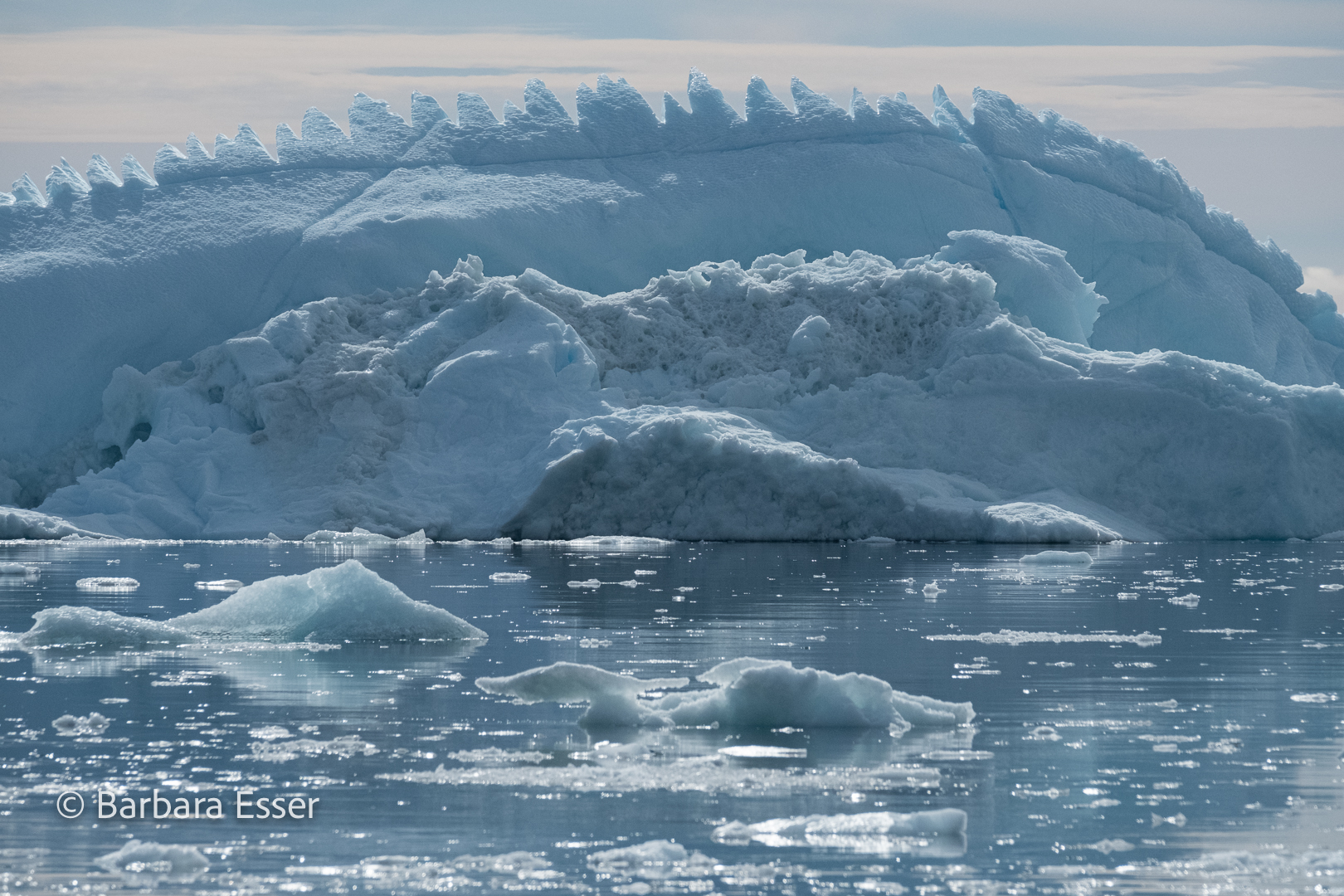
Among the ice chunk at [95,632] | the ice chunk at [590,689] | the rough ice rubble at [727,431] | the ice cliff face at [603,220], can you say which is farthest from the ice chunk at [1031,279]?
the ice chunk at [590,689]

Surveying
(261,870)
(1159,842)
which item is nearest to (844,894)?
(1159,842)

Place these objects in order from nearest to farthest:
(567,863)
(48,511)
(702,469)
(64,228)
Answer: (567,863) → (702,469) → (48,511) → (64,228)

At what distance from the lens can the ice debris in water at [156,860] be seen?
376 cm

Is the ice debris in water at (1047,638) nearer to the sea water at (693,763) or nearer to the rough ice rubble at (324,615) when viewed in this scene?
the sea water at (693,763)

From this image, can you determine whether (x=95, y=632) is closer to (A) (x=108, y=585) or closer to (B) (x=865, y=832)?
(A) (x=108, y=585)

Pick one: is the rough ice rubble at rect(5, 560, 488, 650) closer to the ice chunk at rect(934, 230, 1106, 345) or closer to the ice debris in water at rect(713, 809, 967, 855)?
the ice debris in water at rect(713, 809, 967, 855)

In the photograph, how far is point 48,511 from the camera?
19.4m

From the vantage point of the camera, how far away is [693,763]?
4941 mm

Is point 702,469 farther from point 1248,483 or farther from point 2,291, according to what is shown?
point 2,291

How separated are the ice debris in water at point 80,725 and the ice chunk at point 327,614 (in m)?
2.52

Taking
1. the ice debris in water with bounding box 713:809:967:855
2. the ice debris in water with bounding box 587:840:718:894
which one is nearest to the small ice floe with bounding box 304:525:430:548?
the ice debris in water with bounding box 713:809:967:855

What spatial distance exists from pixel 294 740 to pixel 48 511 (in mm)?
15332

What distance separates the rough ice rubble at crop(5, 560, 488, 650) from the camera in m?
8.13

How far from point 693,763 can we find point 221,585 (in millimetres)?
7230
